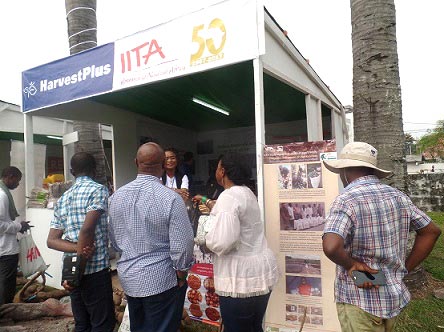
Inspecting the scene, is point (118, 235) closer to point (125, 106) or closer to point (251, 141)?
point (125, 106)

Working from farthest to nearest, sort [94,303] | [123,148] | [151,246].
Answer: [123,148]
[94,303]
[151,246]

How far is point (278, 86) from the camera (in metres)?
5.12

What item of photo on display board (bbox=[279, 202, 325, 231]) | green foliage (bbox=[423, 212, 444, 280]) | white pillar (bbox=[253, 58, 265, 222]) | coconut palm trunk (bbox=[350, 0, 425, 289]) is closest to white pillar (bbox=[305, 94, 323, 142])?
coconut palm trunk (bbox=[350, 0, 425, 289])

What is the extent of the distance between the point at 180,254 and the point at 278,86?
3.56m

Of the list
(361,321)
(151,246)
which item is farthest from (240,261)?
(361,321)

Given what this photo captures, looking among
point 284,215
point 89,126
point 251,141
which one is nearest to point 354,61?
point 284,215

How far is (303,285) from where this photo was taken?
296 centimetres

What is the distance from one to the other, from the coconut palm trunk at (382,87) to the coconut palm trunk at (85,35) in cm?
442

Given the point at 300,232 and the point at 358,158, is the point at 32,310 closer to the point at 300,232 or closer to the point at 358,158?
the point at 300,232

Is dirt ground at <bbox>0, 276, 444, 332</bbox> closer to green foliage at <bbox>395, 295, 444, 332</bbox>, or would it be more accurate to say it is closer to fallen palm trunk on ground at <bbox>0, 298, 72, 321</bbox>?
fallen palm trunk on ground at <bbox>0, 298, 72, 321</bbox>

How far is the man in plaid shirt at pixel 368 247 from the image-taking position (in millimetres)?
1798

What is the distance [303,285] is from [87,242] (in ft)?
5.91

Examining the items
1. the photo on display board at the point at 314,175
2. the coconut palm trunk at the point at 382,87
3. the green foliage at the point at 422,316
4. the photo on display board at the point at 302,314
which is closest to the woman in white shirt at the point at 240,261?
the photo on display board at the point at 302,314

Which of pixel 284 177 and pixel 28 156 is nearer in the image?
pixel 284 177
